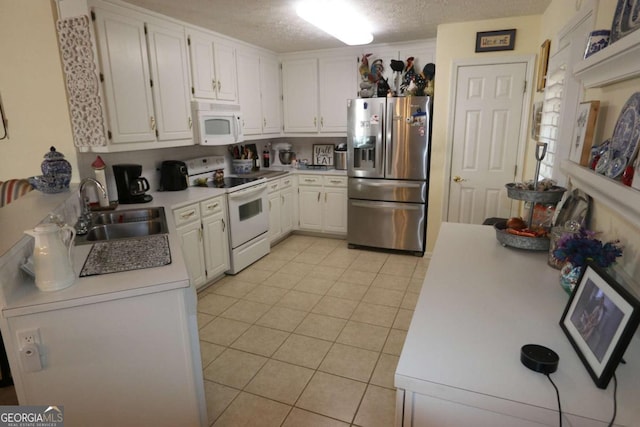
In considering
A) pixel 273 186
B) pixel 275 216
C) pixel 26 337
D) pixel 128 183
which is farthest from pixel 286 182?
pixel 26 337

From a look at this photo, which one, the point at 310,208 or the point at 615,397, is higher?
the point at 615,397

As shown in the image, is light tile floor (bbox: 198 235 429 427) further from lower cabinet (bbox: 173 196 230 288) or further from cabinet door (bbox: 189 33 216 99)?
cabinet door (bbox: 189 33 216 99)

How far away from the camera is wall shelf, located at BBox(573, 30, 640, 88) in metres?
0.97

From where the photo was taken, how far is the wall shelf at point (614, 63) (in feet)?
3.20

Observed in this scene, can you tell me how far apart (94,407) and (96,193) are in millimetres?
1858

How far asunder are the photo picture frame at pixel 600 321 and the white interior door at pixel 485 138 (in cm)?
283

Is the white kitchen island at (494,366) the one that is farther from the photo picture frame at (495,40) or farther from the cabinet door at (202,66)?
the cabinet door at (202,66)

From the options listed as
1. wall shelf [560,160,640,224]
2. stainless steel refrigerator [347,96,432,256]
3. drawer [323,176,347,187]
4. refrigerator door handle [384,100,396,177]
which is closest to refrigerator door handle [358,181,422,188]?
stainless steel refrigerator [347,96,432,256]

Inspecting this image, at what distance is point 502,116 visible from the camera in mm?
3613

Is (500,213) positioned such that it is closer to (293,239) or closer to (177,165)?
(293,239)

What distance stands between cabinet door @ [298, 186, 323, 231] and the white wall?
265 cm

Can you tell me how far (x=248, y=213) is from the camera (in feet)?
12.9

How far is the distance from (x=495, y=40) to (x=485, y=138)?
0.90 metres

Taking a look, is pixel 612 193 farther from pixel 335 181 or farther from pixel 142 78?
pixel 335 181
